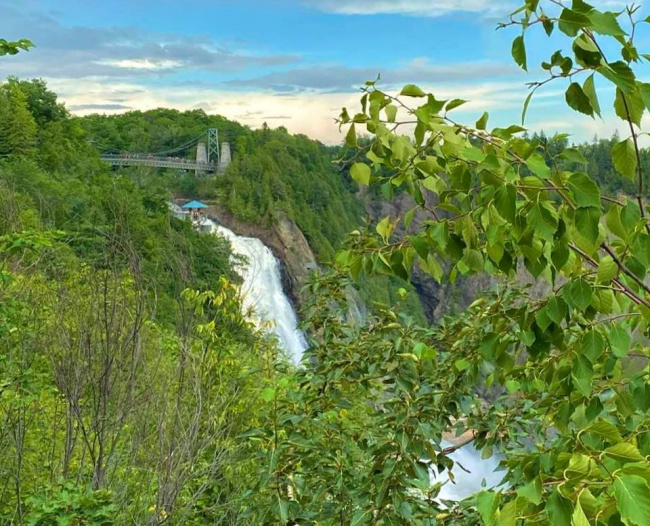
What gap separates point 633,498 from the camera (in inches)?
35.8

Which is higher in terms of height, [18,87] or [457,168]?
[18,87]

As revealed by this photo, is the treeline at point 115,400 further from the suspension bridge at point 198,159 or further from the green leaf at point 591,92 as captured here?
the suspension bridge at point 198,159

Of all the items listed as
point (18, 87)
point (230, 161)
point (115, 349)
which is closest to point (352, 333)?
point (115, 349)

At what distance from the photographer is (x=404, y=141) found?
1.51 meters

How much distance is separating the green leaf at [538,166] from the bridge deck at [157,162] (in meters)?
46.0

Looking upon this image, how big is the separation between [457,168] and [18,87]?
3582cm

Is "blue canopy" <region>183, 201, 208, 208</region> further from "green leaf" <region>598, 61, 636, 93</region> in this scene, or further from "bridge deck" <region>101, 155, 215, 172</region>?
"green leaf" <region>598, 61, 636, 93</region>

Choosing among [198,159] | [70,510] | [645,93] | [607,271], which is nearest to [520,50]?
[645,93]

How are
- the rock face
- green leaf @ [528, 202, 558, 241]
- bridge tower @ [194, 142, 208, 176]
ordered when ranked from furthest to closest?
bridge tower @ [194, 142, 208, 176] < the rock face < green leaf @ [528, 202, 558, 241]

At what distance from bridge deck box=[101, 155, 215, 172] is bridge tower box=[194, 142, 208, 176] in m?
0.24

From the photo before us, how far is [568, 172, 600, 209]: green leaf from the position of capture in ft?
3.85

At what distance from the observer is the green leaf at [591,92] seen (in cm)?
123

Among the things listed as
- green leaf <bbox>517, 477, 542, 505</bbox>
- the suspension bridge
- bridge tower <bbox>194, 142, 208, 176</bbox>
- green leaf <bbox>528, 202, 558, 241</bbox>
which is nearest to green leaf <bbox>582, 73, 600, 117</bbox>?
green leaf <bbox>528, 202, 558, 241</bbox>

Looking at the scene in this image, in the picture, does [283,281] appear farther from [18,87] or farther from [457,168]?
[457,168]
